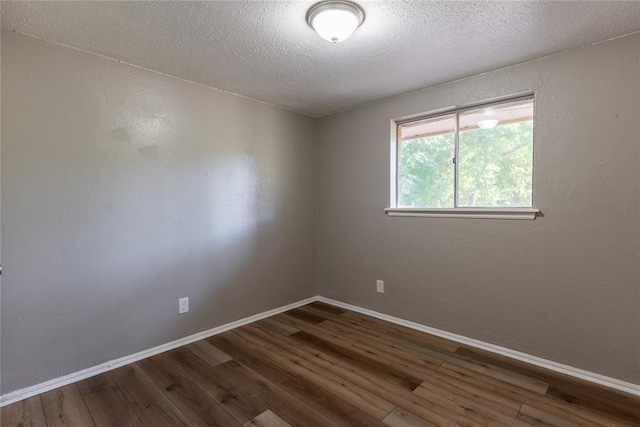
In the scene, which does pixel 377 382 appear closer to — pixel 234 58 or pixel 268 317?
pixel 268 317

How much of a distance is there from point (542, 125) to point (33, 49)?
10.8ft

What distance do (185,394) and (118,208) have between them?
1.32m

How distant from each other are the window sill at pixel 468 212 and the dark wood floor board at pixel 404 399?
4.56 feet

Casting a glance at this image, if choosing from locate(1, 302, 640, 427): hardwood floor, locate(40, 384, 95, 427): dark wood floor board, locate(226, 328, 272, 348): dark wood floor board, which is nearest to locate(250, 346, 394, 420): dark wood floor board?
locate(1, 302, 640, 427): hardwood floor

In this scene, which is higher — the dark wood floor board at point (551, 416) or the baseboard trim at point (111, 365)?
the baseboard trim at point (111, 365)

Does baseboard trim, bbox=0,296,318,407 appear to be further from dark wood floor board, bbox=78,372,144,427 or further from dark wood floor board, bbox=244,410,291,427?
dark wood floor board, bbox=244,410,291,427

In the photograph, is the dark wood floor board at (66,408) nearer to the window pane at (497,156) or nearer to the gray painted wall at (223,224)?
the gray painted wall at (223,224)

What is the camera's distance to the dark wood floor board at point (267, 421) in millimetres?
1623

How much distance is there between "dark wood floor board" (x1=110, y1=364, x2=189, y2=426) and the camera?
5.46 feet

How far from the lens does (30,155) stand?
1.88m

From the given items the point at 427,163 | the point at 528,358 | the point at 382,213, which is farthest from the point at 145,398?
the point at 427,163

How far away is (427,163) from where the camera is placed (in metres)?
2.86

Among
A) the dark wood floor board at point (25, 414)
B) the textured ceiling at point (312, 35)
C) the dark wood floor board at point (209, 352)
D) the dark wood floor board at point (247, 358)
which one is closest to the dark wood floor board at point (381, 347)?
the dark wood floor board at point (247, 358)

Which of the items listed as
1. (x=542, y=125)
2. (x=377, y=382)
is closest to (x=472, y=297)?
(x=377, y=382)
